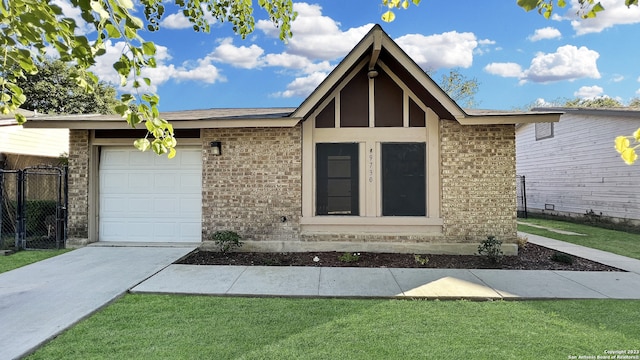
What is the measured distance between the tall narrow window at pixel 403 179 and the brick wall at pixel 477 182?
18.4 inches

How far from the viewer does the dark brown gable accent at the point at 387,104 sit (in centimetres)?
738

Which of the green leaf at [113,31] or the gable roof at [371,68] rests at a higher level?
the gable roof at [371,68]

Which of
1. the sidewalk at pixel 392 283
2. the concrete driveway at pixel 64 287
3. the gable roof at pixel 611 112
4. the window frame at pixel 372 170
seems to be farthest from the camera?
the gable roof at pixel 611 112

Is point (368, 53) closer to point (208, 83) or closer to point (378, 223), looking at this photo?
point (378, 223)

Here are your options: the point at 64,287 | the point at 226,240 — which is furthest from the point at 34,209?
the point at 226,240

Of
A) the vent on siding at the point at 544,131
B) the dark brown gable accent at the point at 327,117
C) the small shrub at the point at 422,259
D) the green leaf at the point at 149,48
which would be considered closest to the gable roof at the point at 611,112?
the vent on siding at the point at 544,131

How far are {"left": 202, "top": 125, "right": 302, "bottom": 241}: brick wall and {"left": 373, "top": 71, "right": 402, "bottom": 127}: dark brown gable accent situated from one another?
1.84 m

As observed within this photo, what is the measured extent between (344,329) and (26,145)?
590 inches

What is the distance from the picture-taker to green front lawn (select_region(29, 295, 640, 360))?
10.5ft

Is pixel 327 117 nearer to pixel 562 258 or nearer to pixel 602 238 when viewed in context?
pixel 562 258

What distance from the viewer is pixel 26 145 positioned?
12719mm

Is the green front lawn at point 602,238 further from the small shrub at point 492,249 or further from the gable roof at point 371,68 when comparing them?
the gable roof at point 371,68

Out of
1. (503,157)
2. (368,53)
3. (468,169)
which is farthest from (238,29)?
(503,157)

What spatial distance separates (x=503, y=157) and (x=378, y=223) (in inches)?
120
